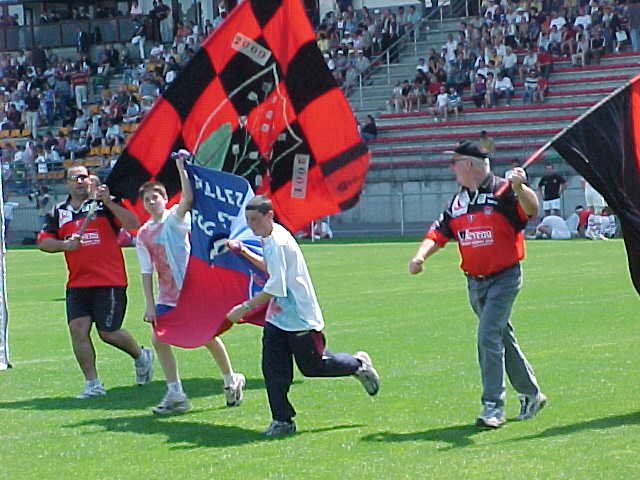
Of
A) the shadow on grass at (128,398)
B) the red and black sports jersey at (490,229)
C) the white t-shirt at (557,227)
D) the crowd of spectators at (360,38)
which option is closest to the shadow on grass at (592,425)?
the red and black sports jersey at (490,229)

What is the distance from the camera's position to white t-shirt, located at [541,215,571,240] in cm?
3100

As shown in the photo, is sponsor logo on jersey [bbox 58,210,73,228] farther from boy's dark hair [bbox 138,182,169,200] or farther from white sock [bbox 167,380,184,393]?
white sock [bbox 167,380,184,393]

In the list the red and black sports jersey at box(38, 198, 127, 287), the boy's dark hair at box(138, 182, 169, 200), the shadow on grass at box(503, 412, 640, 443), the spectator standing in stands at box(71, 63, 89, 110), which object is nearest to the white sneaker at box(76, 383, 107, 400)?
the red and black sports jersey at box(38, 198, 127, 287)

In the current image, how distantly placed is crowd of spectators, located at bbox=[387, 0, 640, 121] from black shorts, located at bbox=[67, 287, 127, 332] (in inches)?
1092

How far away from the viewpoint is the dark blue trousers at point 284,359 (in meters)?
8.71

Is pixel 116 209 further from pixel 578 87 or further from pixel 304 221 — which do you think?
pixel 578 87

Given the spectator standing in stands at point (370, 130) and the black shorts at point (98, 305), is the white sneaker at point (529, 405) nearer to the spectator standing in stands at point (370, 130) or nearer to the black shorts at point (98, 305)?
the black shorts at point (98, 305)

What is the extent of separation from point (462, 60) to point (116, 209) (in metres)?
30.6

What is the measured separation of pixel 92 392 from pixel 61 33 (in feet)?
151

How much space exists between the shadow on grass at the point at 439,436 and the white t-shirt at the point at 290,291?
83 cm

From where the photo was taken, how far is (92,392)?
428 inches

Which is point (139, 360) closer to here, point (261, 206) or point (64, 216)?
point (64, 216)

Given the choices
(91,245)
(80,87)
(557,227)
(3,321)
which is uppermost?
(91,245)

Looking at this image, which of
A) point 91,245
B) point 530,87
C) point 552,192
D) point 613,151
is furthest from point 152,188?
point 530,87
